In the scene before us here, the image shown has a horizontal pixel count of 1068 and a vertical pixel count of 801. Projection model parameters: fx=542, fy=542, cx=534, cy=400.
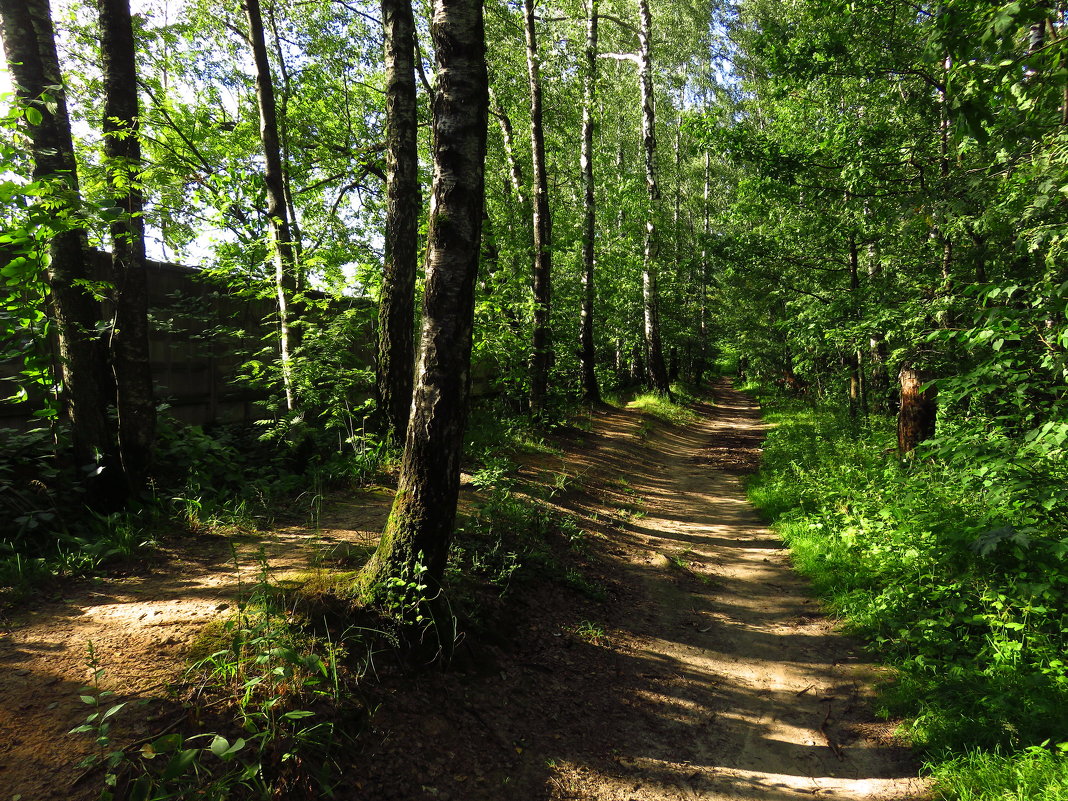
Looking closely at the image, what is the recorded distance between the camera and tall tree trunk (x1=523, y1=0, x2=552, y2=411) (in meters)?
11.1

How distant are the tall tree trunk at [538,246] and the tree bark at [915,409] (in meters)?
6.10

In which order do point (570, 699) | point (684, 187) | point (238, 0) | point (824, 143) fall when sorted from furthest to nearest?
point (684, 187), point (238, 0), point (824, 143), point (570, 699)

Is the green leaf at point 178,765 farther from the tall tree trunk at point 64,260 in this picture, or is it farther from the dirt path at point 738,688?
the tall tree trunk at point 64,260

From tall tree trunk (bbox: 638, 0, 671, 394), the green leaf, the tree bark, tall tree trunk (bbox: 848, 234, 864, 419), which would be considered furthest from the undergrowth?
tall tree trunk (bbox: 638, 0, 671, 394)

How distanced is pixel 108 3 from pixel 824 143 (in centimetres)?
846

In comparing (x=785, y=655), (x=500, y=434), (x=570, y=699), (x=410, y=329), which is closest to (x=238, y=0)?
(x=410, y=329)

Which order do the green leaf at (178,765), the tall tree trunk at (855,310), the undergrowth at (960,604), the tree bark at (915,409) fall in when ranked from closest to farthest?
the green leaf at (178,765) → the undergrowth at (960,604) → the tree bark at (915,409) → the tall tree trunk at (855,310)

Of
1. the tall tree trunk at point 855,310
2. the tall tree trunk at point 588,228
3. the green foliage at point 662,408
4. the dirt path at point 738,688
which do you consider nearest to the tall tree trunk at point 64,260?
the dirt path at point 738,688

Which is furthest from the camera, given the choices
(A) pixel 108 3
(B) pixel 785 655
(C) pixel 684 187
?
(C) pixel 684 187

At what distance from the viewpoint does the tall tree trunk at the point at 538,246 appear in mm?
11086

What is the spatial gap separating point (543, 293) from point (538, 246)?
3.31 feet

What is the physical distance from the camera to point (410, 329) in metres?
6.80

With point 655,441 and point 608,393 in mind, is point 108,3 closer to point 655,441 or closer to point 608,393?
point 655,441

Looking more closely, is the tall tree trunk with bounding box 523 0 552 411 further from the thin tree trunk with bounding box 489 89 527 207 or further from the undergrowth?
the undergrowth
